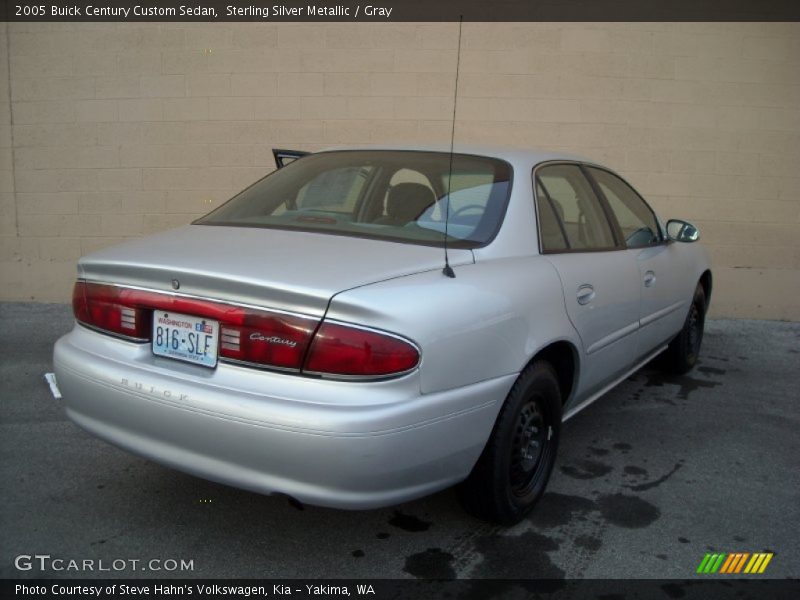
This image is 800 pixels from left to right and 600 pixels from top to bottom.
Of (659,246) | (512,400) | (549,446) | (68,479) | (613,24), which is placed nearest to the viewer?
(512,400)

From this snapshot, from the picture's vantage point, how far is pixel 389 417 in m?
2.16

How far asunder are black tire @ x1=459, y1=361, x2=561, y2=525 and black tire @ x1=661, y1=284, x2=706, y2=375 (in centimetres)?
224

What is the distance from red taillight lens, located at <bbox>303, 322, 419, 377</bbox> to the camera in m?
2.17

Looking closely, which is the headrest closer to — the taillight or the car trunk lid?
the car trunk lid

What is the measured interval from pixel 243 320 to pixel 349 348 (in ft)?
1.20

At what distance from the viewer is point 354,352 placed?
2168mm

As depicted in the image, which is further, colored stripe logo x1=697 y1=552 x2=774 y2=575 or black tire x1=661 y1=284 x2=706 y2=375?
black tire x1=661 y1=284 x2=706 y2=375

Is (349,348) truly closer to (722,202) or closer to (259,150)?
(259,150)

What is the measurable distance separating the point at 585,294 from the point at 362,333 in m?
1.37

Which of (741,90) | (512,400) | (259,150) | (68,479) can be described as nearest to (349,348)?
(512,400)

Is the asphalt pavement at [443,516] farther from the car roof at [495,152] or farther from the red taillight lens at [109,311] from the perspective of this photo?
the car roof at [495,152]
